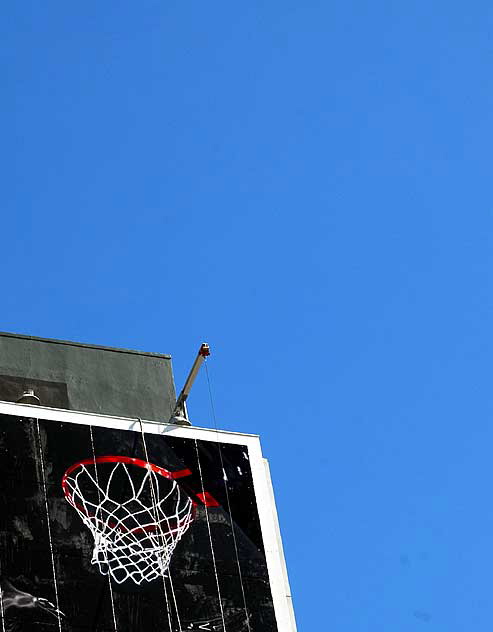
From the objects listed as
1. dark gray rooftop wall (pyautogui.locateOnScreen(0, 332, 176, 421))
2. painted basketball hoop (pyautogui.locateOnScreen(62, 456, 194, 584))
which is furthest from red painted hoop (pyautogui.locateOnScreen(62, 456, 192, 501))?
dark gray rooftop wall (pyautogui.locateOnScreen(0, 332, 176, 421))

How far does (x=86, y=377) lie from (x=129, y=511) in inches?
203

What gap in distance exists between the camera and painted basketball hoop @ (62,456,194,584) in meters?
30.5

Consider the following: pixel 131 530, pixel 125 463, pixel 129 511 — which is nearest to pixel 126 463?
pixel 125 463

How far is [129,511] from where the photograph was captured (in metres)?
31.2

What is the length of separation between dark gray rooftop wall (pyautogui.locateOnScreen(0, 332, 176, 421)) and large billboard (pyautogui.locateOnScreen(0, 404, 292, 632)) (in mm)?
2590

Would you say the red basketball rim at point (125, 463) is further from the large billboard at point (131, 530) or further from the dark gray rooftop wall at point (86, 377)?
the dark gray rooftop wall at point (86, 377)

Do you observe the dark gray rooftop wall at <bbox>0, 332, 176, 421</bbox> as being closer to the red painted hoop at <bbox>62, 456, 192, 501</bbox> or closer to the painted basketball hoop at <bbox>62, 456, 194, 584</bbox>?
the red painted hoop at <bbox>62, 456, 192, 501</bbox>

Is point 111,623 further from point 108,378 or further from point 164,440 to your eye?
point 108,378

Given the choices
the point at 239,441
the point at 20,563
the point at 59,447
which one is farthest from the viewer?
the point at 239,441

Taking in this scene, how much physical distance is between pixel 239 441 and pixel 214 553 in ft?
10.4

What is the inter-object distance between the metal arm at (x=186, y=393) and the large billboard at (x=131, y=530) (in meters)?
0.64

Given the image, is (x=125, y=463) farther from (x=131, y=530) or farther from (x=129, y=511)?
(x=131, y=530)

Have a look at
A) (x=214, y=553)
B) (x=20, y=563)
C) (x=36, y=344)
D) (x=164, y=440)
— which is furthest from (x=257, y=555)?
(x=36, y=344)

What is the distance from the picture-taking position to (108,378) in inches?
1407
